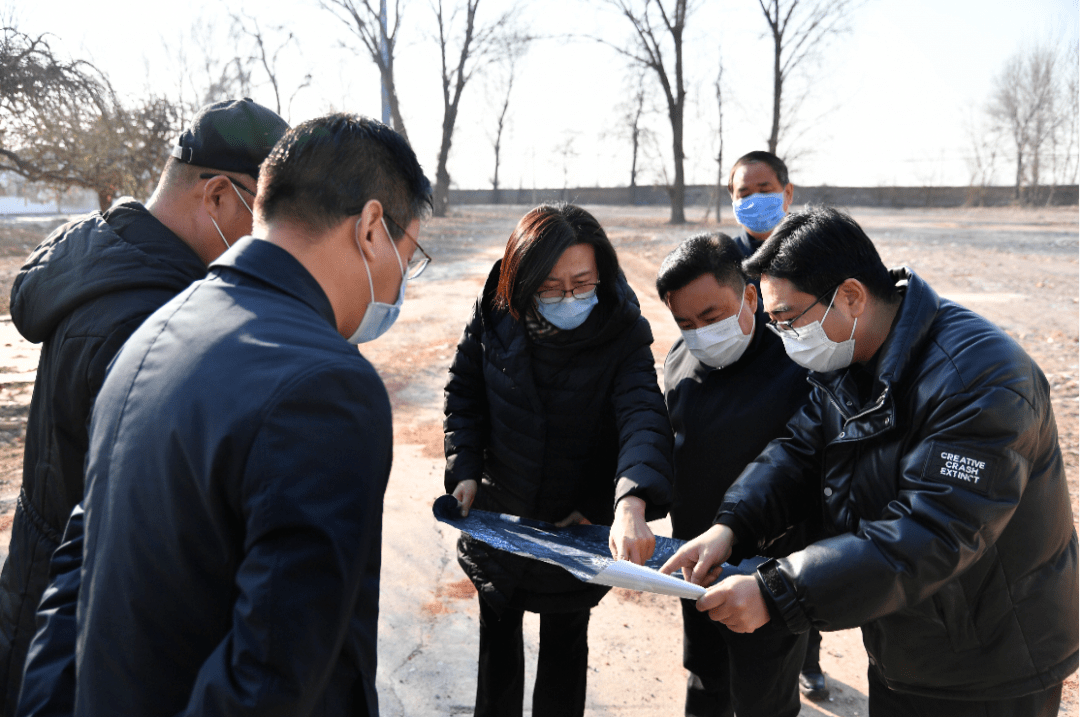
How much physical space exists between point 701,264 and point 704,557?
98 centimetres

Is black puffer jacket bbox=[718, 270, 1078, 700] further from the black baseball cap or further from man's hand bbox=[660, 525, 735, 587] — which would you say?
the black baseball cap

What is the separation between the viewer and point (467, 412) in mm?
2742

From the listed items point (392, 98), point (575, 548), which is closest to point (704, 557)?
point (575, 548)

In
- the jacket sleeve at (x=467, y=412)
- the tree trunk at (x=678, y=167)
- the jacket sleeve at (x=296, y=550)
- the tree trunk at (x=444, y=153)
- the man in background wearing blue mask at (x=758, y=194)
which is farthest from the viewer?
the tree trunk at (x=444, y=153)

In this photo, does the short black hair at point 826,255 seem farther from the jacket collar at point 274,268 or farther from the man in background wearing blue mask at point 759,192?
the man in background wearing blue mask at point 759,192

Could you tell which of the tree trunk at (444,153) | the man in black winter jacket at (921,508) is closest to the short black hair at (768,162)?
the man in black winter jacket at (921,508)

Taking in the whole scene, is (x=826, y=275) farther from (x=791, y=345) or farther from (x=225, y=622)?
(x=225, y=622)

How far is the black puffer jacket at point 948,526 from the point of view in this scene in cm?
170

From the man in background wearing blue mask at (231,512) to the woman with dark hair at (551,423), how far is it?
1.35 m

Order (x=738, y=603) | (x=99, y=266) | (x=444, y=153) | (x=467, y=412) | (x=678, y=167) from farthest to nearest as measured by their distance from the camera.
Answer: (x=444, y=153) < (x=678, y=167) < (x=467, y=412) < (x=738, y=603) < (x=99, y=266)

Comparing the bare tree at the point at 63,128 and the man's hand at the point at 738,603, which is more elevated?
the bare tree at the point at 63,128

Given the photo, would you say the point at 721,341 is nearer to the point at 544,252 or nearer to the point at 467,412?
the point at 544,252

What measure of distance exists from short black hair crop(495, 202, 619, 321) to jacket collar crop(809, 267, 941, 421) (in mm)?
900

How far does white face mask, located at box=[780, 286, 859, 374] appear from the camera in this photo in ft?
6.86
